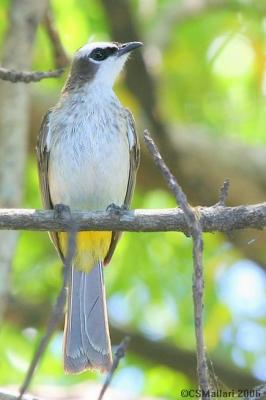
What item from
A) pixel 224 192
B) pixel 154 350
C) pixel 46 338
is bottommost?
pixel 46 338

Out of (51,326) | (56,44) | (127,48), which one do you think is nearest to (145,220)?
(51,326)

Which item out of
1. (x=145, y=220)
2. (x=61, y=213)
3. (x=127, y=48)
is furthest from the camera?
(x=127, y=48)

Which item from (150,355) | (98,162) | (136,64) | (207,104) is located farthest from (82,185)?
(207,104)

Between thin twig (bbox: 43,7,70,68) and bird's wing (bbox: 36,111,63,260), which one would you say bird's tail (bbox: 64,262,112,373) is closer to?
bird's wing (bbox: 36,111,63,260)

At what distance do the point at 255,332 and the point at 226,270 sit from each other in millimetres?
620

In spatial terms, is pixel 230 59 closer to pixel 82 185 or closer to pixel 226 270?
pixel 226 270

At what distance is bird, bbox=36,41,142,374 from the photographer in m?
5.82

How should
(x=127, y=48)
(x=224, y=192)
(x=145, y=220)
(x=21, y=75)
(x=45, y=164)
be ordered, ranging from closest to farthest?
(x=224, y=192)
(x=145, y=220)
(x=21, y=75)
(x=45, y=164)
(x=127, y=48)

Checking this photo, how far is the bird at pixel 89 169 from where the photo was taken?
5.82 m

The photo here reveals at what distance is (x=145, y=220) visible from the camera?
14.6ft

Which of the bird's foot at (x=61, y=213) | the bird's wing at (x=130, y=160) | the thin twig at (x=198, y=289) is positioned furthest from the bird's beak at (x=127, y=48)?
the thin twig at (x=198, y=289)

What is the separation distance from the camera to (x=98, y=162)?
582cm

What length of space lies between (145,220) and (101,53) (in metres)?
2.36

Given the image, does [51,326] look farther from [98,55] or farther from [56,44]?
[56,44]
